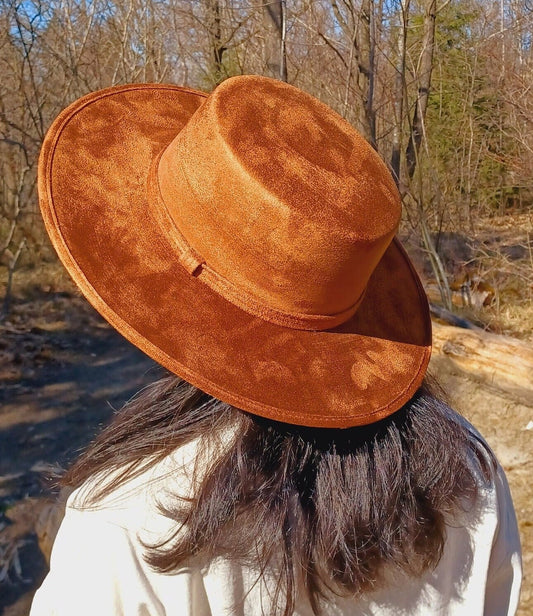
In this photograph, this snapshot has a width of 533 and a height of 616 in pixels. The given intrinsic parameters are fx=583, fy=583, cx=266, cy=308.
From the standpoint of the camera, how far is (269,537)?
0.95 metres

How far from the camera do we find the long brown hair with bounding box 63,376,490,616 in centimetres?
95

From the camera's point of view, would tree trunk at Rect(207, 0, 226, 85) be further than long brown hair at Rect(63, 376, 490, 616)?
Yes

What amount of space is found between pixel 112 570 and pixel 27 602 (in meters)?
2.65

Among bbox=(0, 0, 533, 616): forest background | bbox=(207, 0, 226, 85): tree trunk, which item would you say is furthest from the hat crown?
bbox=(207, 0, 226, 85): tree trunk

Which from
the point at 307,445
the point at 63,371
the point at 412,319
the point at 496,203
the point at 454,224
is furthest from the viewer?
the point at 496,203

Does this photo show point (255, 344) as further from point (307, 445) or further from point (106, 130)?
point (106, 130)

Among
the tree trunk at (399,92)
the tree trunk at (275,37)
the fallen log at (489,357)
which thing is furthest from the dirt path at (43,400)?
the tree trunk at (399,92)

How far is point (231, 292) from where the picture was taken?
1.02 meters

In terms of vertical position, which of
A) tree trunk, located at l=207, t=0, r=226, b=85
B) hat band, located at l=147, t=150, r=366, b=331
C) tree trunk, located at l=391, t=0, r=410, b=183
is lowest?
hat band, located at l=147, t=150, r=366, b=331

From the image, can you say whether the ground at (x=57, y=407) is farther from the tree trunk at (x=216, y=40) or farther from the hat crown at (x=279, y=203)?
the tree trunk at (x=216, y=40)

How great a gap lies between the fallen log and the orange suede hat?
349cm

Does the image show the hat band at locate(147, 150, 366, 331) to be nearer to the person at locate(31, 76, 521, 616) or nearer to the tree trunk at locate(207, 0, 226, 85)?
the person at locate(31, 76, 521, 616)

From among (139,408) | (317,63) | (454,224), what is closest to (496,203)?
(454,224)

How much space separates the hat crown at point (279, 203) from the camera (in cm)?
94
